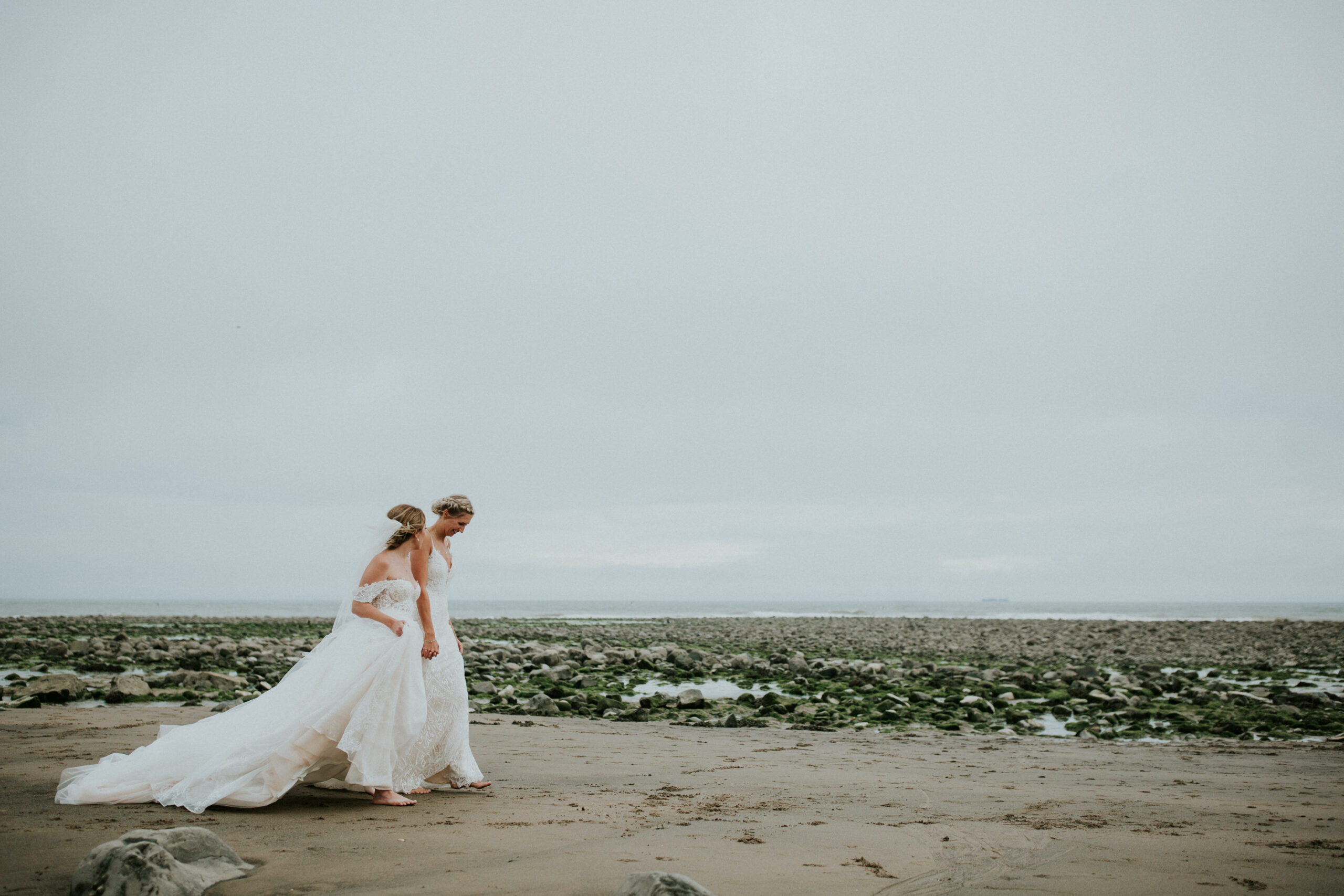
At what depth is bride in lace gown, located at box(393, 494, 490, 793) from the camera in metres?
6.89

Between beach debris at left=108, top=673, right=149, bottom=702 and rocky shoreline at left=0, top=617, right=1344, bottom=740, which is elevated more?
beach debris at left=108, top=673, right=149, bottom=702

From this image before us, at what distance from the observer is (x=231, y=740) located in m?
6.39

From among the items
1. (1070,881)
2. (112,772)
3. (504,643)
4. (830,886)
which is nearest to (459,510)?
(112,772)

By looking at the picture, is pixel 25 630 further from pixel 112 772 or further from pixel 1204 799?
pixel 1204 799

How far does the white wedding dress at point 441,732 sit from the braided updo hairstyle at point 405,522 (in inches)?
12.6

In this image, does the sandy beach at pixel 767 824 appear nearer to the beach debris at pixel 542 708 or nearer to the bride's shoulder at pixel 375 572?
the bride's shoulder at pixel 375 572

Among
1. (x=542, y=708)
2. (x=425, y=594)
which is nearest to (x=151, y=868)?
(x=425, y=594)

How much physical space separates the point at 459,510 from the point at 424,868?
10.8ft

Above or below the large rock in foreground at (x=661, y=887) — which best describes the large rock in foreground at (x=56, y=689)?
below

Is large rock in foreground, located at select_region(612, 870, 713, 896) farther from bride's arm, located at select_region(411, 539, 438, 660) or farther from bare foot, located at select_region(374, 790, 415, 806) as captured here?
bride's arm, located at select_region(411, 539, 438, 660)

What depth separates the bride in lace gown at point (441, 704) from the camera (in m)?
6.89

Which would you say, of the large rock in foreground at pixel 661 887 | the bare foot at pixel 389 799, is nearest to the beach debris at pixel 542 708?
the bare foot at pixel 389 799

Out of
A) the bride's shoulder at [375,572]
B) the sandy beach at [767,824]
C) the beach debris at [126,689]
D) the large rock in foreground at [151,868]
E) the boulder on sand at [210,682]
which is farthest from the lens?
the boulder on sand at [210,682]

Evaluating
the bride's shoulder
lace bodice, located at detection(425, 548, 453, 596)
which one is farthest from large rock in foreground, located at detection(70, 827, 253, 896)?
lace bodice, located at detection(425, 548, 453, 596)
